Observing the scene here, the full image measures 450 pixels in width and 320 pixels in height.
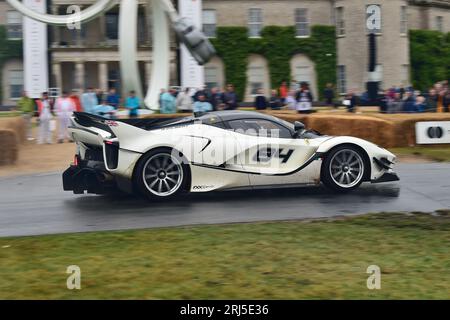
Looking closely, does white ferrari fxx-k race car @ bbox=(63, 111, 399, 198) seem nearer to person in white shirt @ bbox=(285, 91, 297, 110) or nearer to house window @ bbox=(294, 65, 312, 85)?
person in white shirt @ bbox=(285, 91, 297, 110)

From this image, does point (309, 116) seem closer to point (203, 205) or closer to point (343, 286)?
point (203, 205)

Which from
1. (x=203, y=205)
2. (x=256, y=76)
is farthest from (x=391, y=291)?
(x=256, y=76)

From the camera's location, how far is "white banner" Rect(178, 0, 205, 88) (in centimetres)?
4712

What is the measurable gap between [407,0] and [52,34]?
24.4 meters

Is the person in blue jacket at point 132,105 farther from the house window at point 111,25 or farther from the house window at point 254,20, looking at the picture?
the house window at point 111,25

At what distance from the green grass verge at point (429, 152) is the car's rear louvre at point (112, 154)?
26.9 feet

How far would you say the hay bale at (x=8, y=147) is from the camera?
17047 millimetres

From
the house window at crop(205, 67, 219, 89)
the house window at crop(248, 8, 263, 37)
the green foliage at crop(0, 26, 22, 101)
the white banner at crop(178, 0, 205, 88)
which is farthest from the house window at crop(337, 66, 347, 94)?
the green foliage at crop(0, 26, 22, 101)

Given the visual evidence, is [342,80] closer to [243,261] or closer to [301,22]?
[301,22]

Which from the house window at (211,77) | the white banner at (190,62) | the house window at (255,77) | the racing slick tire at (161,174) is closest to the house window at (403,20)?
the house window at (255,77)

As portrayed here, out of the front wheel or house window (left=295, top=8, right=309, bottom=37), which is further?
house window (left=295, top=8, right=309, bottom=37)

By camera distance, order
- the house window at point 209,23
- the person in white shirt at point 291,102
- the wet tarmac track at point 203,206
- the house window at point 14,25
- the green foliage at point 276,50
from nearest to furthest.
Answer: the wet tarmac track at point 203,206 → the person in white shirt at point 291,102 → the house window at point 14,25 → the green foliage at point 276,50 → the house window at point 209,23

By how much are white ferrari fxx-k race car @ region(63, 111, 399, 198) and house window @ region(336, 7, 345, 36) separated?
4088 centimetres

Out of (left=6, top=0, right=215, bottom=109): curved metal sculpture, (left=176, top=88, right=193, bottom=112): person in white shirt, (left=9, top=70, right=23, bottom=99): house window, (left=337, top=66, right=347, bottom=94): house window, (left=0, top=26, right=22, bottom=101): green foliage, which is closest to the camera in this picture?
(left=176, top=88, right=193, bottom=112): person in white shirt
